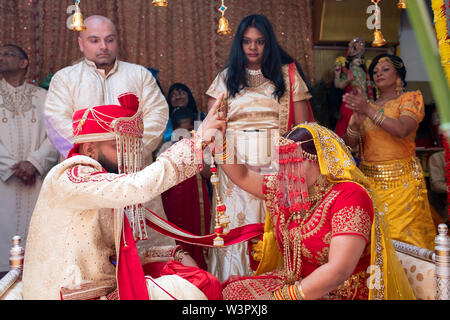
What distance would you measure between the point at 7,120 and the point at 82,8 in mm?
1509

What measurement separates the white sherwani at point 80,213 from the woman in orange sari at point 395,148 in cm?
215

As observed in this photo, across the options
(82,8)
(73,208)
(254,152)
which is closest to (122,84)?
(254,152)

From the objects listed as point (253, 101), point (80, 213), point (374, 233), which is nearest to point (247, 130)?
point (253, 101)

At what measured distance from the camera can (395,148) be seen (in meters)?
3.90

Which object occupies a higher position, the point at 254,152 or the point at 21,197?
the point at 254,152

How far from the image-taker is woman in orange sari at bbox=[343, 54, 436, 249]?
375 cm

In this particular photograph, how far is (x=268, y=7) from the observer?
5.35 metres

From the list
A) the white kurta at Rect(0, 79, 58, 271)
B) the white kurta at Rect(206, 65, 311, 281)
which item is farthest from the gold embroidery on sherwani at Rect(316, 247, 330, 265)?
the white kurta at Rect(0, 79, 58, 271)

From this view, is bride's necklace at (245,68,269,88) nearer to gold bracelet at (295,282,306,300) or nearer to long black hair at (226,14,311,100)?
long black hair at (226,14,311,100)

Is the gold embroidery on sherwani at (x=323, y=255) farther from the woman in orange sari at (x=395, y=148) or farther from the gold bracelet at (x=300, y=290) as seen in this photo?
the woman in orange sari at (x=395, y=148)

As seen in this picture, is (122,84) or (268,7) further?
(268,7)

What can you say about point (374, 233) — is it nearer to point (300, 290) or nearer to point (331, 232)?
point (331, 232)
